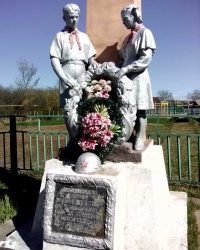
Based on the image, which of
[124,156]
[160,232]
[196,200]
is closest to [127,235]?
[160,232]

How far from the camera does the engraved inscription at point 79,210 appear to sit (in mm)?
2270

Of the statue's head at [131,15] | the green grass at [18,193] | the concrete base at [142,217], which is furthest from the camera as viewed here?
the green grass at [18,193]

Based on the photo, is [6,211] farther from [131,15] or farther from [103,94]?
[131,15]

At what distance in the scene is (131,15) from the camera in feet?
10.0

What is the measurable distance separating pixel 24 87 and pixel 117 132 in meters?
23.0

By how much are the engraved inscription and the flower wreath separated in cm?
52

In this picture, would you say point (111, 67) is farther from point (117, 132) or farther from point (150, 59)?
point (117, 132)

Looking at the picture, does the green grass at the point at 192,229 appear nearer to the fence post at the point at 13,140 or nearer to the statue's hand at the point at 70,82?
the statue's hand at the point at 70,82

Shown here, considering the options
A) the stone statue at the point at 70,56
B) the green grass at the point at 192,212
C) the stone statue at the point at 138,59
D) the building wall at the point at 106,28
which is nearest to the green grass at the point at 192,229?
the green grass at the point at 192,212

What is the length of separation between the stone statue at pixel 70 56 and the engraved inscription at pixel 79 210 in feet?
2.57

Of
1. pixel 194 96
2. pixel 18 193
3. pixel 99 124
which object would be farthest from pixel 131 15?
pixel 194 96

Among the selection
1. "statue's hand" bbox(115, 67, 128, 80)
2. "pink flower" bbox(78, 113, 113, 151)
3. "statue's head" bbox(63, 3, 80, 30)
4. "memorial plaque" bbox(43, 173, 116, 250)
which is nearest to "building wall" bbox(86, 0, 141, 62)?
"statue's head" bbox(63, 3, 80, 30)

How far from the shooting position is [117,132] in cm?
283

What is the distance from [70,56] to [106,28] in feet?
2.27
